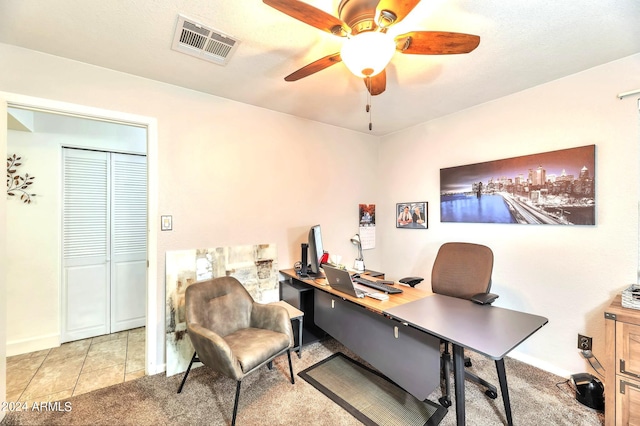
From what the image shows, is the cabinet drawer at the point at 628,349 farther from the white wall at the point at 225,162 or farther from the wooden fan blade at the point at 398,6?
the white wall at the point at 225,162

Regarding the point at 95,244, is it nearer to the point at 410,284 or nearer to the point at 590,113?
the point at 410,284

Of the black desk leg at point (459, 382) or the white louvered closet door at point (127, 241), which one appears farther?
the white louvered closet door at point (127, 241)

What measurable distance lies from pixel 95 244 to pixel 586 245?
4841 mm

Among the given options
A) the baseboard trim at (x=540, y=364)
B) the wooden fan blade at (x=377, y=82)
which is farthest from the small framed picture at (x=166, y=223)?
the baseboard trim at (x=540, y=364)

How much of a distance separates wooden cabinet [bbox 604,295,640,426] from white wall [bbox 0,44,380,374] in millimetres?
2475

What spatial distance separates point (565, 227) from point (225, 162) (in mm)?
3168

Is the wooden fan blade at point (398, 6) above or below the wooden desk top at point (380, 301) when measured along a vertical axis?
above

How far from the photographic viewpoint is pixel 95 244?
2.97m

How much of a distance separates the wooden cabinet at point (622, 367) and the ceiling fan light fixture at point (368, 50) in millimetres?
2134

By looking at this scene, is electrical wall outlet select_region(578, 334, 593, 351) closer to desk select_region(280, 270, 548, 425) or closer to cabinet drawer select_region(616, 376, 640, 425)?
cabinet drawer select_region(616, 376, 640, 425)

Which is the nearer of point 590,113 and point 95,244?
point 590,113

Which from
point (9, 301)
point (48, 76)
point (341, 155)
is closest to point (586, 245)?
point (341, 155)

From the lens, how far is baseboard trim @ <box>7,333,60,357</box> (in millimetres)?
2498

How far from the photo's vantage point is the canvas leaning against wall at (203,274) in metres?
2.31
